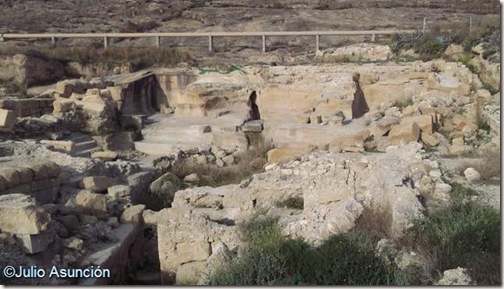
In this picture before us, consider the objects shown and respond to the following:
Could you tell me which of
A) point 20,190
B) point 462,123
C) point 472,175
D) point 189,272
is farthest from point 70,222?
point 462,123

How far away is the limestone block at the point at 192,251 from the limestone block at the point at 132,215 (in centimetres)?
119

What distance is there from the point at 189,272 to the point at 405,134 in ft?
15.0

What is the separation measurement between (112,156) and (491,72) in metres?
8.22

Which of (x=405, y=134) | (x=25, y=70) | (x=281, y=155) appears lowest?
(x=281, y=155)

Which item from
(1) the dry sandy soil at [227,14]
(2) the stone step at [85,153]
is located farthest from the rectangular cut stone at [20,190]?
(1) the dry sandy soil at [227,14]

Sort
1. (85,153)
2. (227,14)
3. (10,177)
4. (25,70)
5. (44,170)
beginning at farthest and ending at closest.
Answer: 1. (227,14)
2. (25,70)
3. (85,153)
4. (44,170)
5. (10,177)

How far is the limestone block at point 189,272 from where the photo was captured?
554 centimetres

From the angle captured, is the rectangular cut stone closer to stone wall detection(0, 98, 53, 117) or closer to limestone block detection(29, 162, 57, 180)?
limestone block detection(29, 162, 57, 180)

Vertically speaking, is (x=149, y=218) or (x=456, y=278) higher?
(x=456, y=278)

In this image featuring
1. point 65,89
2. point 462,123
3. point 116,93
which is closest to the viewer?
point 462,123

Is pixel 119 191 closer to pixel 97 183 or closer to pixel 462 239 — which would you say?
pixel 97 183

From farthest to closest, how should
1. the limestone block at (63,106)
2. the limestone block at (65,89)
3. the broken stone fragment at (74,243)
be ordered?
the limestone block at (65,89), the limestone block at (63,106), the broken stone fragment at (74,243)

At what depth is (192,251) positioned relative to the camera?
5.95 meters

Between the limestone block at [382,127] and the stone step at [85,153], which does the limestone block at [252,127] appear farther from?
the stone step at [85,153]
